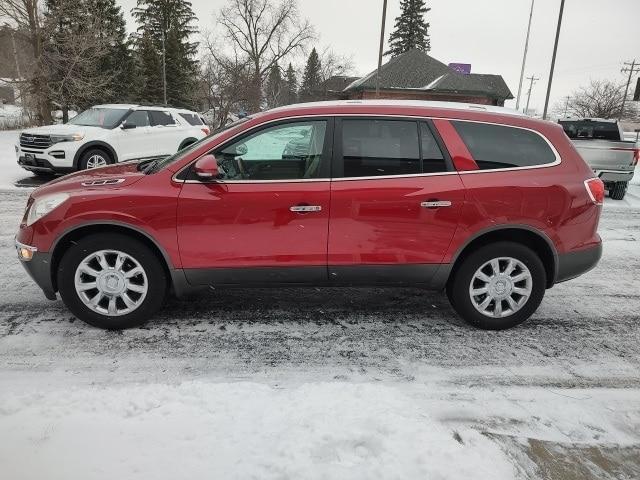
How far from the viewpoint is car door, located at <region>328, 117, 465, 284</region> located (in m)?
3.68

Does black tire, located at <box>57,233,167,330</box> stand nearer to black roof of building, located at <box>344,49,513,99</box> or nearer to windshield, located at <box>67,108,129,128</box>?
windshield, located at <box>67,108,129,128</box>

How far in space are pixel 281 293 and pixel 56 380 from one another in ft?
7.01

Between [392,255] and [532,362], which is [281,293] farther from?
[532,362]

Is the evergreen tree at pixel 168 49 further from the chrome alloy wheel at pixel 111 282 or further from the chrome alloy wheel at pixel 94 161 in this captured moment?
the chrome alloy wheel at pixel 111 282

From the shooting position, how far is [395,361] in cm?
344

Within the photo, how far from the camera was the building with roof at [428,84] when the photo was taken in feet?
121

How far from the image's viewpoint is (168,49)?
4866cm

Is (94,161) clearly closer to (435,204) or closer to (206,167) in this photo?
(206,167)

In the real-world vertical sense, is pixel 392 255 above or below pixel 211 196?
below

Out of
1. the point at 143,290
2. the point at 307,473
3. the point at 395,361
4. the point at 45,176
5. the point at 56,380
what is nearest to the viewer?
the point at 307,473

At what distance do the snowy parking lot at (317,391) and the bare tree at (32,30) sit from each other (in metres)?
27.9

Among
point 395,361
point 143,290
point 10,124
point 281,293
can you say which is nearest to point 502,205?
point 395,361

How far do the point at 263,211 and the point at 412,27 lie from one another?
64.2 m

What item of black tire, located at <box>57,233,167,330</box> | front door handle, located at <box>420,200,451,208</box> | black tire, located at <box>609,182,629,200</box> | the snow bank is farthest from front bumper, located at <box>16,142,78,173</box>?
black tire, located at <box>609,182,629,200</box>
